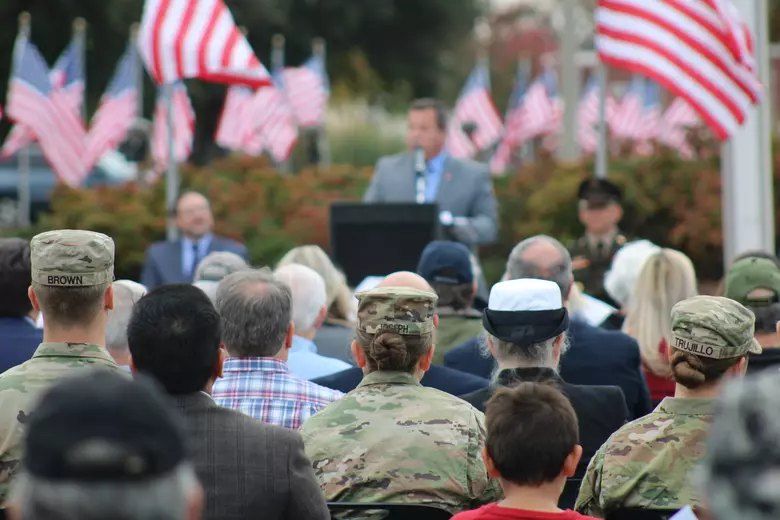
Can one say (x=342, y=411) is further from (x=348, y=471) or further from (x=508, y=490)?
(x=508, y=490)

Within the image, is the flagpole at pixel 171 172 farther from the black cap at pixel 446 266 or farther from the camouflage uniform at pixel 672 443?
the camouflage uniform at pixel 672 443

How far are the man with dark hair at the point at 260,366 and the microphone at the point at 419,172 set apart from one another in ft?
18.3

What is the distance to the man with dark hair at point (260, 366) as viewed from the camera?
5.03 metres

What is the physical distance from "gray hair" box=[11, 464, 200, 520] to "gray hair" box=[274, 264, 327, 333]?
14.7ft

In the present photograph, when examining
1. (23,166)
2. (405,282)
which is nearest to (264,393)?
(405,282)

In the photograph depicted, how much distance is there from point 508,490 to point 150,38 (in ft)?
28.6

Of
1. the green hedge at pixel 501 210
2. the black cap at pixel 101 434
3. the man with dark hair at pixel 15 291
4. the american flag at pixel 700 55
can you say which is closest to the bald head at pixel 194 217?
the american flag at pixel 700 55

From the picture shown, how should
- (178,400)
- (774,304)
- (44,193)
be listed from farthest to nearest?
(44,193)
(774,304)
(178,400)

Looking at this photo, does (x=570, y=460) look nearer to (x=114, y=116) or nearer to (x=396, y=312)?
(x=396, y=312)

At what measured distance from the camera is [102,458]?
2.02m

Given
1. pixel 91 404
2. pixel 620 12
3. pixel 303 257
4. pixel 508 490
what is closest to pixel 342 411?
pixel 508 490

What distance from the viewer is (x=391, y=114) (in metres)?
48.7

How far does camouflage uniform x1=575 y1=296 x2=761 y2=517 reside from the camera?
4254 millimetres

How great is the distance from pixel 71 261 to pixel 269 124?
653 inches
